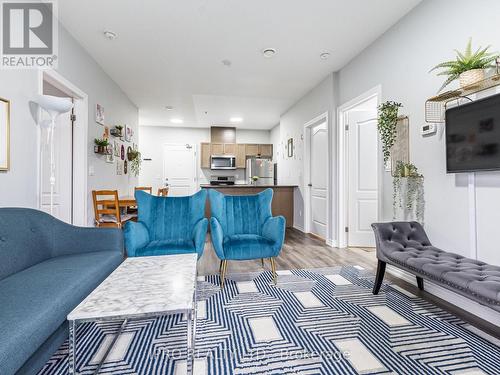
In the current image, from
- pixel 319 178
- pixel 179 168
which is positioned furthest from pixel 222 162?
pixel 319 178

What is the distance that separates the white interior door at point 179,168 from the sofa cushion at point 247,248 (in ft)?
19.0

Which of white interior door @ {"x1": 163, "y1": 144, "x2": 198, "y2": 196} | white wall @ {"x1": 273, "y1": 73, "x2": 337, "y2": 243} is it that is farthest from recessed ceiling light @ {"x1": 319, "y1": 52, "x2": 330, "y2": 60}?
white interior door @ {"x1": 163, "y1": 144, "x2": 198, "y2": 196}

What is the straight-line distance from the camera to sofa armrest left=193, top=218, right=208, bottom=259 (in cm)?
237

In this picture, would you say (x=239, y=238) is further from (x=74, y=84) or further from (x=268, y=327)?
(x=74, y=84)

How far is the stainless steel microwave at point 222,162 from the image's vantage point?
7.69 m

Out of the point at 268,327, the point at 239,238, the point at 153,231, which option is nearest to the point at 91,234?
the point at 153,231

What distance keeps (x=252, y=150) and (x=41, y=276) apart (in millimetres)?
6797

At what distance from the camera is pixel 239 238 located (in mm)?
2617

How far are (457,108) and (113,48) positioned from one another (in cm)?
383

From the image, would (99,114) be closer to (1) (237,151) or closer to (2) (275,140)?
(1) (237,151)

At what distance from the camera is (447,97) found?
212cm

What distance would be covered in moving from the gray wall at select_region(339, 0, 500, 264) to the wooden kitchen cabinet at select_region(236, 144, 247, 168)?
5094 mm

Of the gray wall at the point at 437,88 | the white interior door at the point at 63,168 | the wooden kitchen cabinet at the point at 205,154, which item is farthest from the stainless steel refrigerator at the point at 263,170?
the white interior door at the point at 63,168

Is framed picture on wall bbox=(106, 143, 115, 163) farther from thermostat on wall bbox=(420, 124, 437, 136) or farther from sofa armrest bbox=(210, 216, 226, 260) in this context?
thermostat on wall bbox=(420, 124, 437, 136)
